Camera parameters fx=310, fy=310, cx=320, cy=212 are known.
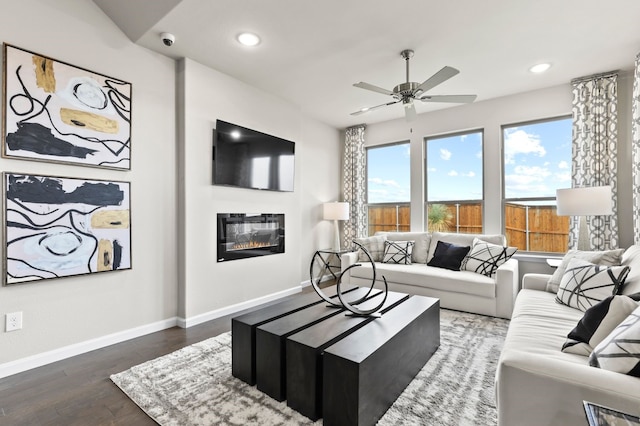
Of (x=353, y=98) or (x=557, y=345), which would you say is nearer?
(x=557, y=345)

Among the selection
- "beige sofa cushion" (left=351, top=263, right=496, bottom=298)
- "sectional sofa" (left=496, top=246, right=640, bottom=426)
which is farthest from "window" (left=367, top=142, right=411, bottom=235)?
"sectional sofa" (left=496, top=246, right=640, bottom=426)

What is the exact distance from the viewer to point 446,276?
11.8 feet

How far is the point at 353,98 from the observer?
4305 millimetres

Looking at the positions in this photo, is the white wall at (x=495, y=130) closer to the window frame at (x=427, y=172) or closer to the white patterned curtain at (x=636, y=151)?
the window frame at (x=427, y=172)

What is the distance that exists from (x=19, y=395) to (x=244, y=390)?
143 centimetres

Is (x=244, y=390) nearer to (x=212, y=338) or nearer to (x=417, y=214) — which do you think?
(x=212, y=338)

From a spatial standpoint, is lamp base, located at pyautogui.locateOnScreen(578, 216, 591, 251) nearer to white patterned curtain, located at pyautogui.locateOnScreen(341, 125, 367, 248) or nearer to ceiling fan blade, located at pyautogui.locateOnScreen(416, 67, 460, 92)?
ceiling fan blade, located at pyautogui.locateOnScreen(416, 67, 460, 92)

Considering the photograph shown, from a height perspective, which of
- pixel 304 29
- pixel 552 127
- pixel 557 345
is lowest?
pixel 557 345

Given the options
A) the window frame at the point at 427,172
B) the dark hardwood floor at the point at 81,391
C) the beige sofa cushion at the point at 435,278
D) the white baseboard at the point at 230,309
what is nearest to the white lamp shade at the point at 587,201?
the beige sofa cushion at the point at 435,278

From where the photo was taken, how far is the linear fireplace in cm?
354

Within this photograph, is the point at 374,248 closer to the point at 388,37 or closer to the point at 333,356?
the point at 388,37

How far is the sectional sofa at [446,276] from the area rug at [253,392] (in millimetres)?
780

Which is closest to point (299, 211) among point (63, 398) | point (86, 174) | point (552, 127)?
point (86, 174)

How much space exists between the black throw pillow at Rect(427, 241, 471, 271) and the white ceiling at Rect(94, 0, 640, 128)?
204 centimetres
